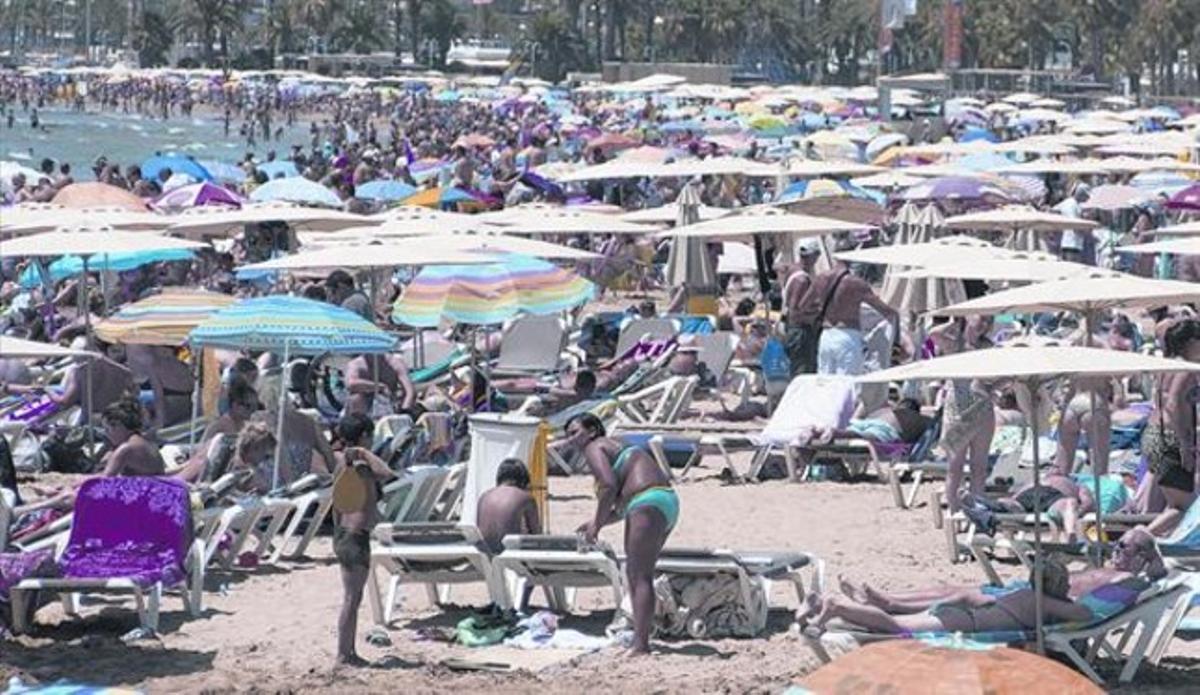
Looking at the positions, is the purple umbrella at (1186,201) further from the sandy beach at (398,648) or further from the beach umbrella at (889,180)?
the sandy beach at (398,648)

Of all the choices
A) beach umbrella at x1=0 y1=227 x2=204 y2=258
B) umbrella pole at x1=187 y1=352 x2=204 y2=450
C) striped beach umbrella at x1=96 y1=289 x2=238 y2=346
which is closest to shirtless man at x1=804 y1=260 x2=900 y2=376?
striped beach umbrella at x1=96 y1=289 x2=238 y2=346

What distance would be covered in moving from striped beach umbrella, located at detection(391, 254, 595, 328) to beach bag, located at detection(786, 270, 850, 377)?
53.8 inches

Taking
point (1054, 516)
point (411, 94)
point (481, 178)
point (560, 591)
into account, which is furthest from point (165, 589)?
point (411, 94)

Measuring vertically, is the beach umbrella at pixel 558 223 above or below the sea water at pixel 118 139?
above

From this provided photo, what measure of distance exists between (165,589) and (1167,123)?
3983 cm

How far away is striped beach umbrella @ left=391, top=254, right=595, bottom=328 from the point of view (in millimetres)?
14469

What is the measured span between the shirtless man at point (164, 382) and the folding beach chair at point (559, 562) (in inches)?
215

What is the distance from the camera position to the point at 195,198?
926 inches

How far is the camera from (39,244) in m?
14.6

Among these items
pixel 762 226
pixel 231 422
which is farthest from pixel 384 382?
pixel 762 226

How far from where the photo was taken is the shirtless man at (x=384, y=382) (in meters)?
13.8

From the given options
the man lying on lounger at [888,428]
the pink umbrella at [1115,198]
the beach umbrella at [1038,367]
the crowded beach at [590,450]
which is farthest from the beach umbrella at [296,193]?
the beach umbrella at [1038,367]

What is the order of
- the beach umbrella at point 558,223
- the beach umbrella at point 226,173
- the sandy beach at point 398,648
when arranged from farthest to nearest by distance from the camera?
the beach umbrella at point 226,173, the beach umbrella at point 558,223, the sandy beach at point 398,648

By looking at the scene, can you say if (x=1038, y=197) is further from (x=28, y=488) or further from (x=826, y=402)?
(x=28, y=488)
